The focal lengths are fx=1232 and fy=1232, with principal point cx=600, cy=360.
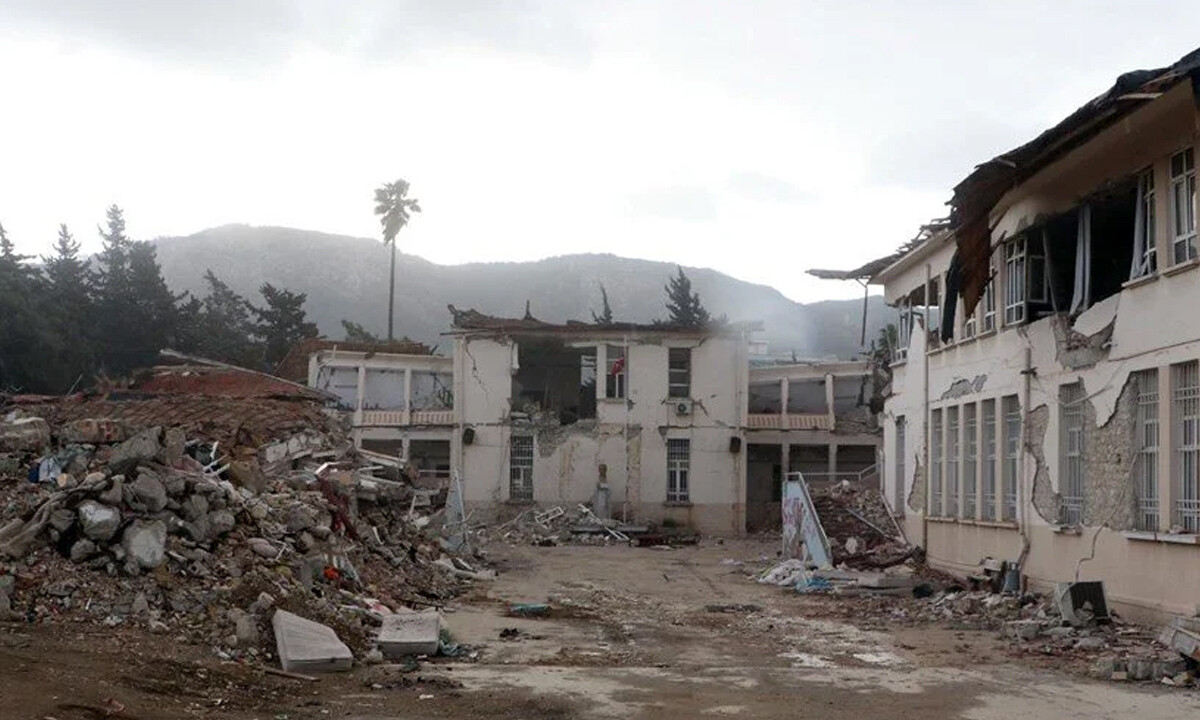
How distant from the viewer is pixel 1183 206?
49.3 ft

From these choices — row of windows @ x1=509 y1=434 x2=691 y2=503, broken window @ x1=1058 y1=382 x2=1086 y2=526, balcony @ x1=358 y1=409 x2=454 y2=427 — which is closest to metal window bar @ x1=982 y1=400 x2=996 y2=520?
broken window @ x1=1058 y1=382 x2=1086 y2=526

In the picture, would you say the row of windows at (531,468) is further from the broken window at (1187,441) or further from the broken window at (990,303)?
the broken window at (1187,441)

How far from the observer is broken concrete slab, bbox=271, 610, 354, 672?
11.7 meters

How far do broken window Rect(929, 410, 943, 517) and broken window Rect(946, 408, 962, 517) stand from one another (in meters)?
0.52

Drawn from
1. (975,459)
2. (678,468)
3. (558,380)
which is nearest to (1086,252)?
(975,459)

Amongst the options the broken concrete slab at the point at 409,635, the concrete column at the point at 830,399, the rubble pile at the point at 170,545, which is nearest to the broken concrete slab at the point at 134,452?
the rubble pile at the point at 170,545

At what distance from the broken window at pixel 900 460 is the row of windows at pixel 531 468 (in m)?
15.7

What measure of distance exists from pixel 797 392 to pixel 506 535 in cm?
1710

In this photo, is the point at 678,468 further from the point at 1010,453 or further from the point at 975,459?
the point at 1010,453

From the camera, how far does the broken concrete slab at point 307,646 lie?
461 inches

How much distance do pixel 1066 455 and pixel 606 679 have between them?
9.49 meters

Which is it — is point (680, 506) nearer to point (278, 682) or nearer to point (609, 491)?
point (609, 491)

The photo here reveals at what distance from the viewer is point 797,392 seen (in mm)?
51625

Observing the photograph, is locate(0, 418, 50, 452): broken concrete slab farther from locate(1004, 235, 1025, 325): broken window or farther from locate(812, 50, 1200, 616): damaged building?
locate(1004, 235, 1025, 325): broken window
